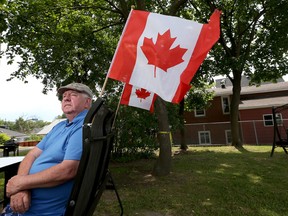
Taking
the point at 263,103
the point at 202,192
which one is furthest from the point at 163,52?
the point at 263,103

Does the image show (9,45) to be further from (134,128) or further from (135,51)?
(135,51)

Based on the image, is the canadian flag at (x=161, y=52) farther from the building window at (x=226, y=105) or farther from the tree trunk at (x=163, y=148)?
the building window at (x=226, y=105)

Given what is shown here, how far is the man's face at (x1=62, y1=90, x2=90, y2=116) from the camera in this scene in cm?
258

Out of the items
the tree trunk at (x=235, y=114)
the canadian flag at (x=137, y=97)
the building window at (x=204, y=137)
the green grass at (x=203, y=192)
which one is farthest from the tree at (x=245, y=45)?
the canadian flag at (x=137, y=97)

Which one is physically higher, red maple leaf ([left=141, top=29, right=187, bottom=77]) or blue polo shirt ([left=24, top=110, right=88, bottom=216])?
red maple leaf ([left=141, top=29, right=187, bottom=77])

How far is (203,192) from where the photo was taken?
496cm

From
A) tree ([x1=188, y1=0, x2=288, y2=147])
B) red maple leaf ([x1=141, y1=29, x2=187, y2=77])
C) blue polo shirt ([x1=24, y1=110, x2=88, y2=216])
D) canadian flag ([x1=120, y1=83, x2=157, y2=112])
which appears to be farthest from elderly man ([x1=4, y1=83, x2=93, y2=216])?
tree ([x1=188, y1=0, x2=288, y2=147])

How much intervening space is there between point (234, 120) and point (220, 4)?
6.84 metres

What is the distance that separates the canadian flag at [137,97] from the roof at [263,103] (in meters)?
20.4

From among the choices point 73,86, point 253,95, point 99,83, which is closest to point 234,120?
point 99,83

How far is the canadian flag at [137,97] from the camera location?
13.2ft

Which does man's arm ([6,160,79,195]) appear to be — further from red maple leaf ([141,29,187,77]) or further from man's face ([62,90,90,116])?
red maple leaf ([141,29,187,77])

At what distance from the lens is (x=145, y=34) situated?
118 inches

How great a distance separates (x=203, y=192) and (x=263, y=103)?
20.2 meters
